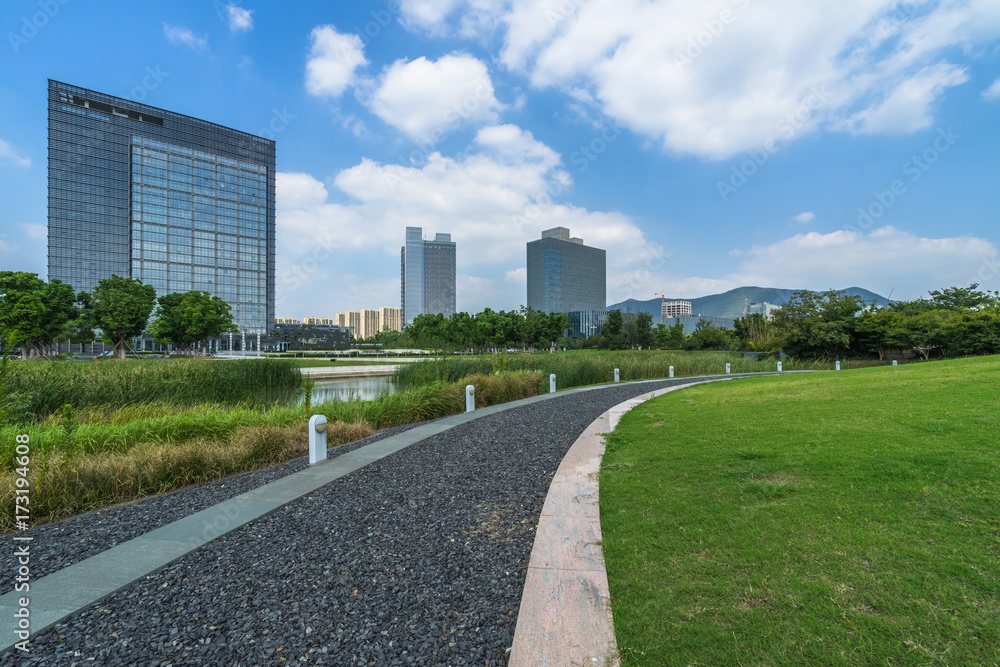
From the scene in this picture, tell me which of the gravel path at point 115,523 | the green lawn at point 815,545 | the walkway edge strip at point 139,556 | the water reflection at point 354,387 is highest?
the green lawn at point 815,545

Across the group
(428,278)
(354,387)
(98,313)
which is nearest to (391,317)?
(428,278)

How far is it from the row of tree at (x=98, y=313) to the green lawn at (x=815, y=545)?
27.1 metres

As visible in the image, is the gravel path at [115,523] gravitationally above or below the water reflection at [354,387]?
above

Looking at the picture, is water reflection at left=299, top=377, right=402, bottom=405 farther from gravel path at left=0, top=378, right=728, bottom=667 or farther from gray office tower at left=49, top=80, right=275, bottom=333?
gray office tower at left=49, top=80, right=275, bottom=333

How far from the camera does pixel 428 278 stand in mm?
147375

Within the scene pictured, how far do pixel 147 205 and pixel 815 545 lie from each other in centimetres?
10659

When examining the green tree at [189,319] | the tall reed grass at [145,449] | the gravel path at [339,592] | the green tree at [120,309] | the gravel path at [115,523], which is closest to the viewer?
the gravel path at [339,592]

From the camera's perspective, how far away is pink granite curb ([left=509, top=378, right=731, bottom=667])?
6.38 feet

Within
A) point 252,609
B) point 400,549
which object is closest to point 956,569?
point 400,549

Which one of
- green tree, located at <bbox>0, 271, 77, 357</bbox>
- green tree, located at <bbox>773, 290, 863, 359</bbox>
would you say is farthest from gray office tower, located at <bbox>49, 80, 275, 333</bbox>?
green tree, located at <bbox>773, 290, 863, 359</bbox>

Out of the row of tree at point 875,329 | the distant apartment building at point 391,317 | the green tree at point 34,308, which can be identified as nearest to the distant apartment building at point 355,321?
the distant apartment building at point 391,317

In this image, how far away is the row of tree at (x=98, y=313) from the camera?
26.6 meters

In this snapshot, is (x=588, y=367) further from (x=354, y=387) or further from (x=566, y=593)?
(x=566, y=593)

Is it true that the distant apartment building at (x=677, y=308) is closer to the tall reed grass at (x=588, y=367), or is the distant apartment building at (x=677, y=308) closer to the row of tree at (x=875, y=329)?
the row of tree at (x=875, y=329)
